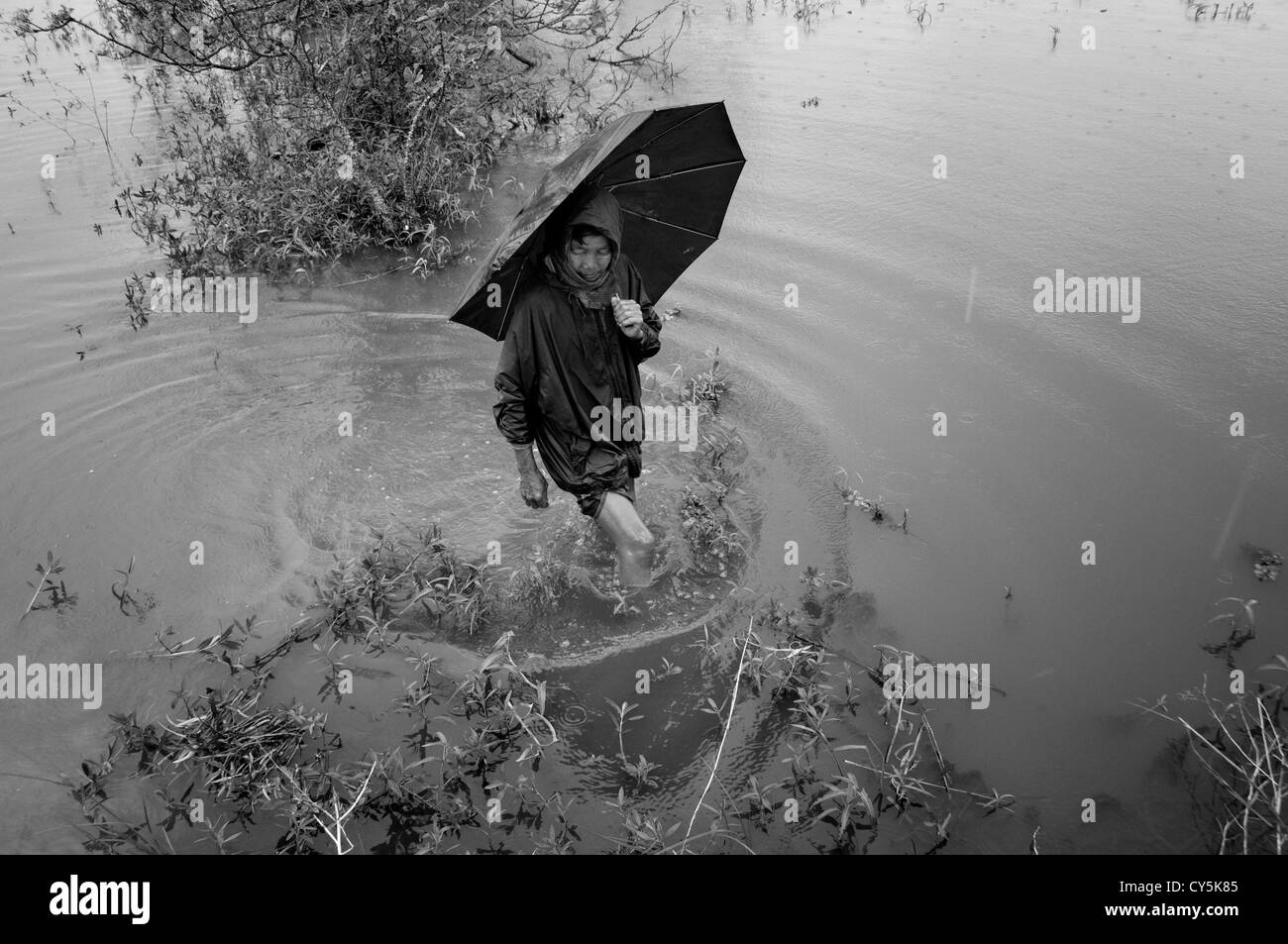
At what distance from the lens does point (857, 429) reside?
566 cm

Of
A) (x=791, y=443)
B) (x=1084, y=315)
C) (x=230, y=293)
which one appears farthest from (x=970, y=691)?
(x=230, y=293)

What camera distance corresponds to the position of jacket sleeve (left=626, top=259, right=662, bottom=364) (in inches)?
152

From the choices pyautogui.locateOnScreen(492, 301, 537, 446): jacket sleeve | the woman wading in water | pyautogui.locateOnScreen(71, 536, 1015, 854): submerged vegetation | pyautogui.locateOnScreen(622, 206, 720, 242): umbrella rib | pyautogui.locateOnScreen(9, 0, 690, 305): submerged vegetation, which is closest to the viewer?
pyautogui.locateOnScreen(71, 536, 1015, 854): submerged vegetation

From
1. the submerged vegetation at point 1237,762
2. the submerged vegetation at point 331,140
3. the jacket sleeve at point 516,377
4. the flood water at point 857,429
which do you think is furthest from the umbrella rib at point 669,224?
the submerged vegetation at point 331,140

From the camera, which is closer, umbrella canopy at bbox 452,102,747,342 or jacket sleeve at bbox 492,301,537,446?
umbrella canopy at bbox 452,102,747,342

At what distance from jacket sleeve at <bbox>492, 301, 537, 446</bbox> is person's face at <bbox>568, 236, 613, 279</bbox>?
295mm

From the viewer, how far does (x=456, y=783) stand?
3.58 meters

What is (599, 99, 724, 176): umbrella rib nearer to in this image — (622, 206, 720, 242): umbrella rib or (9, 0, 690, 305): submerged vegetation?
(622, 206, 720, 242): umbrella rib

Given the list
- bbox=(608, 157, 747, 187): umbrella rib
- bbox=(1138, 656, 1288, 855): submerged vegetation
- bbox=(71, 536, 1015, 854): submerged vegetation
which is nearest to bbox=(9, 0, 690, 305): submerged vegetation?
bbox=(608, 157, 747, 187): umbrella rib

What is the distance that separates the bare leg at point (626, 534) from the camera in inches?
167

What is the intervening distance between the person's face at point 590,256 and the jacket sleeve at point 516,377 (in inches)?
11.6

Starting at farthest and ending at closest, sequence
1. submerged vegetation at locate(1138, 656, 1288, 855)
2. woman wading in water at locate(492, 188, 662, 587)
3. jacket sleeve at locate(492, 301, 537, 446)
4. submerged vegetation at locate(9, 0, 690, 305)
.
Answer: submerged vegetation at locate(9, 0, 690, 305) → jacket sleeve at locate(492, 301, 537, 446) → woman wading in water at locate(492, 188, 662, 587) → submerged vegetation at locate(1138, 656, 1288, 855)

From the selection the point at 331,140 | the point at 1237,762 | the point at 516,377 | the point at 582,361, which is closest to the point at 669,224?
the point at 582,361

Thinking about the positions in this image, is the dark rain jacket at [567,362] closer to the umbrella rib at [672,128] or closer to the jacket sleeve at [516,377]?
the jacket sleeve at [516,377]
